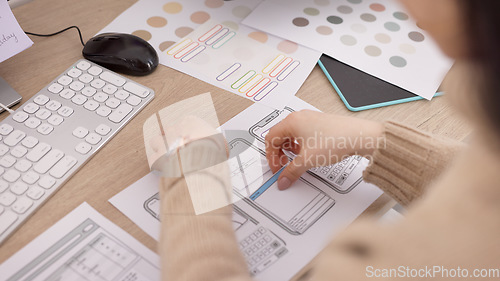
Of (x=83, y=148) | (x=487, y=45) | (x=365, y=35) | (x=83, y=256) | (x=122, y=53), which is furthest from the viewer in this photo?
(x=365, y=35)

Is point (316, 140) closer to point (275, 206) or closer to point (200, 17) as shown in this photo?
point (275, 206)

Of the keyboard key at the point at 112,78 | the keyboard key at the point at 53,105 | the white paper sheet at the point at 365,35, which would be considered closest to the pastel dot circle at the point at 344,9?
the white paper sheet at the point at 365,35

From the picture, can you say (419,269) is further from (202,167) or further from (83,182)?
(83,182)

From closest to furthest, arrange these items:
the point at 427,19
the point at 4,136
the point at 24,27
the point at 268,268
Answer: the point at 427,19, the point at 268,268, the point at 4,136, the point at 24,27

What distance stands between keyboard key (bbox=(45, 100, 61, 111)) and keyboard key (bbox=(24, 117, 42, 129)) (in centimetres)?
3

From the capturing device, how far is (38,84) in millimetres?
701

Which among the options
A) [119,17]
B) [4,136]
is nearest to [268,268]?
[4,136]

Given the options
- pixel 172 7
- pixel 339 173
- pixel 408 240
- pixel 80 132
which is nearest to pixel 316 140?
pixel 339 173

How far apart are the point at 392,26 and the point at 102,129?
563mm

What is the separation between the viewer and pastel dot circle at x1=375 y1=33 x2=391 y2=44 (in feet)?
2.66

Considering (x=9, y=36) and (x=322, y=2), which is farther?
(x=322, y=2)

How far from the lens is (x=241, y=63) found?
761 mm

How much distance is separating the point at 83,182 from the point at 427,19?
45cm

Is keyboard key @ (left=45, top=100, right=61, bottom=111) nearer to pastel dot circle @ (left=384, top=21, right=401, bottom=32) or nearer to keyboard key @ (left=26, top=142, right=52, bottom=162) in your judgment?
keyboard key @ (left=26, top=142, right=52, bottom=162)
